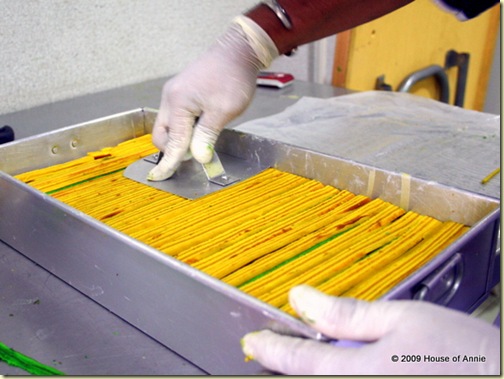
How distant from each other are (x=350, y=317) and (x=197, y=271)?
0.67 feet

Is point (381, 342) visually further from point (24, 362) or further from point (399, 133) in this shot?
point (399, 133)

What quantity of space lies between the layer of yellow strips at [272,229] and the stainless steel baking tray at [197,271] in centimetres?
4

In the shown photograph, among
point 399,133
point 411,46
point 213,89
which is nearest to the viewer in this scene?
point 213,89

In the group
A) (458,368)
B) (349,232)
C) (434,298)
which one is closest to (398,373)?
(458,368)

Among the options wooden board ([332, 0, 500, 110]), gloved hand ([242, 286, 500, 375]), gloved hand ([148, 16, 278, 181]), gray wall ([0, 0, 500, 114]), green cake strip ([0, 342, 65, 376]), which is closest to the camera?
gloved hand ([242, 286, 500, 375])

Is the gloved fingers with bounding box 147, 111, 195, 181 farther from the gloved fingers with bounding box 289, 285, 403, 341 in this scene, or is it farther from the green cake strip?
the gloved fingers with bounding box 289, 285, 403, 341

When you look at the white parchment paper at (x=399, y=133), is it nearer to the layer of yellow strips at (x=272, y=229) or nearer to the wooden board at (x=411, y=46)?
the layer of yellow strips at (x=272, y=229)

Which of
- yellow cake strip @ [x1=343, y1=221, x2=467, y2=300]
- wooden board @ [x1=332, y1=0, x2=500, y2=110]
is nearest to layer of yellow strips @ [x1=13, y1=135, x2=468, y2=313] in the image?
yellow cake strip @ [x1=343, y1=221, x2=467, y2=300]

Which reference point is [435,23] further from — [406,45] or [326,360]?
[326,360]

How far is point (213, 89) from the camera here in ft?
3.88

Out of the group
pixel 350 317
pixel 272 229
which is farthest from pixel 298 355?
pixel 272 229

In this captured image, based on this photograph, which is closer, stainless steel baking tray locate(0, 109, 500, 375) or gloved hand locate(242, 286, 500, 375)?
gloved hand locate(242, 286, 500, 375)

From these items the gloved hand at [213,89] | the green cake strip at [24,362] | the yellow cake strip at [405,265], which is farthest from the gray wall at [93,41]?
the yellow cake strip at [405,265]

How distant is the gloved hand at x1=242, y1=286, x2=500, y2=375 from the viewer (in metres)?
0.61
